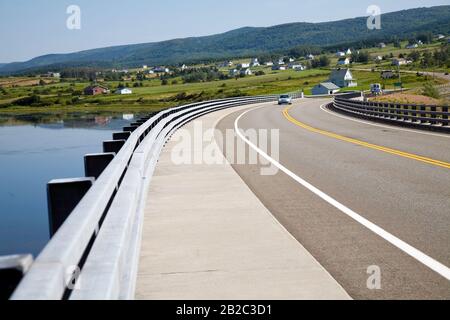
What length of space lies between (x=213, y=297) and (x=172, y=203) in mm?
4988

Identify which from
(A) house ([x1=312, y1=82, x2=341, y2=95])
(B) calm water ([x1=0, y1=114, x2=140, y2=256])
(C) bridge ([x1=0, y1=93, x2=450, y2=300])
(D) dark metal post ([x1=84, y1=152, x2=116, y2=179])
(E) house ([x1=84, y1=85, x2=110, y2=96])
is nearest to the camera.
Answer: (C) bridge ([x1=0, y1=93, x2=450, y2=300])

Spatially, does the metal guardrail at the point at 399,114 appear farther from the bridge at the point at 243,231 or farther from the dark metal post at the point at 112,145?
the dark metal post at the point at 112,145

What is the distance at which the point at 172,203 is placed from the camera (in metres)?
10.3

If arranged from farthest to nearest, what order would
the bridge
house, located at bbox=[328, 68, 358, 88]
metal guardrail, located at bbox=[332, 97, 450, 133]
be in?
1. house, located at bbox=[328, 68, 358, 88]
2. metal guardrail, located at bbox=[332, 97, 450, 133]
3. the bridge

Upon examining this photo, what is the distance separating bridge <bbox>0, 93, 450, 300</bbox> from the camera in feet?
13.5

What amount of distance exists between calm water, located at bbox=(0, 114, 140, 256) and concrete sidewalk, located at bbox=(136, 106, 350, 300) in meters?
5.92

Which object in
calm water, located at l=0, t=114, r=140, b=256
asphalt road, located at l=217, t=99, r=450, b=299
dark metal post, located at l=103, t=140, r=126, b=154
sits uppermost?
dark metal post, located at l=103, t=140, r=126, b=154

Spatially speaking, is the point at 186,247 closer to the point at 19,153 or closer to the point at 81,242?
the point at 81,242

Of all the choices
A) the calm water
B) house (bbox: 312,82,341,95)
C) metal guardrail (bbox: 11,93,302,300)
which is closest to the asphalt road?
metal guardrail (bbox: 11,93,302,300)

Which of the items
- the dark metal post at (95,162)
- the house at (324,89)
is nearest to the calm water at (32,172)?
the dark metal post at (95,162)

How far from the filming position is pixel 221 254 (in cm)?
697

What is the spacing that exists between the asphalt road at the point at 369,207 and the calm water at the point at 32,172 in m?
5.88

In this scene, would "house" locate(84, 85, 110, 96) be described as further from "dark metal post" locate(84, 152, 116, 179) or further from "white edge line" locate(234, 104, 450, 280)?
"dark metal post" locate(84, 152, 116, 179)

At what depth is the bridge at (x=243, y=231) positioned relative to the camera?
4109 millimetres
